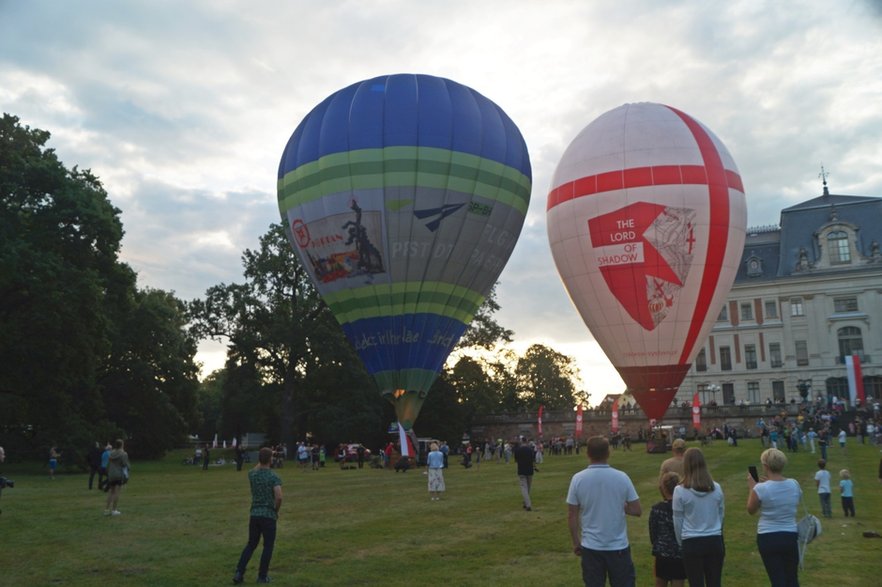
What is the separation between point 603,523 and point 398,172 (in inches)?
988

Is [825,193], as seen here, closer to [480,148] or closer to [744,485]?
[480,148]

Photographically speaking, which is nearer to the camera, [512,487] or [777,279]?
[512,487]

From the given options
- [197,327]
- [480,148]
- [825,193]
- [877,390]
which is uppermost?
[825,193]

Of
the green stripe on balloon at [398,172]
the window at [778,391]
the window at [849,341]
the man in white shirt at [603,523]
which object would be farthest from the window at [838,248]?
the man in white shirt at [603,523]

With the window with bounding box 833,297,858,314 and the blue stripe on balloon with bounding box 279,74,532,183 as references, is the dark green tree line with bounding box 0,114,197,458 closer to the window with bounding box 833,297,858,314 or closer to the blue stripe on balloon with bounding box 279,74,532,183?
the blue stripe on balloon with bounding box 279,74,532,183

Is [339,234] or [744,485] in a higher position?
[339,234]

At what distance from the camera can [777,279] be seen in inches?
3184

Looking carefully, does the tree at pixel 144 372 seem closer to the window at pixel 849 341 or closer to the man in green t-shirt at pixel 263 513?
the man in green t-shirt at pixel 263 513

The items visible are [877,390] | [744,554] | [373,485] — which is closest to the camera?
[744,554]

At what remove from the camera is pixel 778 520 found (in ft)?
24.2

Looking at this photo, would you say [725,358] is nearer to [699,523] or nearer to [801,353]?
[801,353]

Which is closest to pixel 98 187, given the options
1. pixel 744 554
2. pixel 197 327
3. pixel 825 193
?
pixel 197 327

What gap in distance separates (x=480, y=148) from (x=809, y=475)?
1725 centimetres

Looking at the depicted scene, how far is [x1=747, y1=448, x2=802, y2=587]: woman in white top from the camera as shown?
734cm
